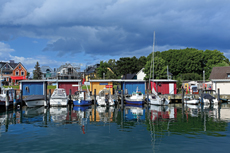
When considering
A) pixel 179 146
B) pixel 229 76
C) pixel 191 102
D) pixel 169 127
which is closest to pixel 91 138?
pixel 179 146

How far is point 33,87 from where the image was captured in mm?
46438

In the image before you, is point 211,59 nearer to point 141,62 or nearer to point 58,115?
point 141,62

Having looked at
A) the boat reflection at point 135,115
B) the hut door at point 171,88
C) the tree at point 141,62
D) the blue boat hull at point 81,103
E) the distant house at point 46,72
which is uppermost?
Result: the tree at point 141,62

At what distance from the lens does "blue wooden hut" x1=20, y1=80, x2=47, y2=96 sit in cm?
4619

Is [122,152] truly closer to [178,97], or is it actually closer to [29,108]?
[29,108]

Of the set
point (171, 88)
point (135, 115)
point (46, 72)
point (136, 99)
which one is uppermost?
point (46, 72)

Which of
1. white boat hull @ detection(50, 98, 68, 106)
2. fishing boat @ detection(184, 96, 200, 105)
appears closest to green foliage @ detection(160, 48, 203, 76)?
fishing boat @ detection(184, 96, 200, 105)

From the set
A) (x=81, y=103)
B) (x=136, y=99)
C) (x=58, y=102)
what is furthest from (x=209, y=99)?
(x=58, y=102)

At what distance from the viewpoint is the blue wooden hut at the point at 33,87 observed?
4619cm

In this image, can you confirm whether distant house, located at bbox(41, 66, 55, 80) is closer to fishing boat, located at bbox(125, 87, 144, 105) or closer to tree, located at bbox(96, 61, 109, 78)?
tree, located at bbox(96, 61, 109, 78)

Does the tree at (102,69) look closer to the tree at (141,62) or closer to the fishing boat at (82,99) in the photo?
the tree at (141,62)

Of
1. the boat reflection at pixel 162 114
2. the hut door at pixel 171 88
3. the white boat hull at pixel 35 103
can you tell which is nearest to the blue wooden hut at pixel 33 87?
the white boat hull at pixel 35 103

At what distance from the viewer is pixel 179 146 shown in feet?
52.2

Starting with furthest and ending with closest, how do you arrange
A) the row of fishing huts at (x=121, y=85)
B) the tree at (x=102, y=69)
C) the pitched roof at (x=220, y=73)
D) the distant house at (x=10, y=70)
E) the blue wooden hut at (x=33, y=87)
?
the tree at (x=102, y=69) → the distant house at (x=10, y=70) → the pitched roof at (x=220, y=73) → the row of fishing huts at (x=121, y=85) → the blue wooden hut at (x=33, y=87)
